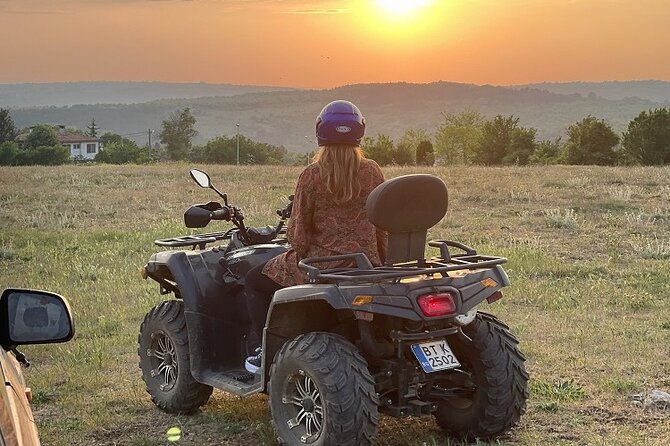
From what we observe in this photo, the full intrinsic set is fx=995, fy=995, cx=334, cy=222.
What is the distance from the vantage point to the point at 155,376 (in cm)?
711

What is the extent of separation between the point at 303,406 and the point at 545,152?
225ft

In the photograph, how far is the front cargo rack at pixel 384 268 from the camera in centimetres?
527

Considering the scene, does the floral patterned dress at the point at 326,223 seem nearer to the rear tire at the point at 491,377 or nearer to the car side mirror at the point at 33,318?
the rear tire at the point at 491,377

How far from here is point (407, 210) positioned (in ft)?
17.8

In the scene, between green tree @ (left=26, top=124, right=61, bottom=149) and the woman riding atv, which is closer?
the woman riding atv

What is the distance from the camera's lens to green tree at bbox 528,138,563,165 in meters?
69.0

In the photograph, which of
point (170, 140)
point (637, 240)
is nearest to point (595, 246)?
point (637, 240)

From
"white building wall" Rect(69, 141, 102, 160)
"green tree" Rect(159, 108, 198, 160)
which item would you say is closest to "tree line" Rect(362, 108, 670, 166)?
"green tree" Rect(159, 108, 198, 160)

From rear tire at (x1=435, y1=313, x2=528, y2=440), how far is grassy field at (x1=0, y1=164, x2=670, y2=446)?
233 mm

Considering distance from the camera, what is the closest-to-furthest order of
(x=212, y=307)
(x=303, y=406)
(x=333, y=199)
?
(x=303, y=406) < (x=333, y=199) < (x=212, y=307)

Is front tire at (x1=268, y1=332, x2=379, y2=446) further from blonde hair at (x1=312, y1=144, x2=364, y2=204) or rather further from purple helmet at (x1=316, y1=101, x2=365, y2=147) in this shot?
purple helmet at (x1=316, y1=101, x2=365, y2=147)

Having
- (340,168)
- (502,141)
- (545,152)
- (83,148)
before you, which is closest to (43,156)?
(502,141)

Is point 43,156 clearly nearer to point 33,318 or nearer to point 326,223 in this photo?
point 326,223

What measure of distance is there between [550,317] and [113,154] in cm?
7695
